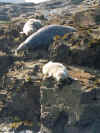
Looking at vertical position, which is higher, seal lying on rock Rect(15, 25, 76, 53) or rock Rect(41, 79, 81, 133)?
seal lying on rock Rect(15, 25, 76, 53)

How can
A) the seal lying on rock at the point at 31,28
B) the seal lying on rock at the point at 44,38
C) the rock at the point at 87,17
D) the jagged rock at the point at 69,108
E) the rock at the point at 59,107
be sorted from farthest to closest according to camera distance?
1. the rock at the point at 87,17
2. the seal lying on rock at the point at 31,28
3. the seal lying on rock at the point at 44,38
4. the rock at the point at 59,107
5. the jagged rock at the point at 69,108

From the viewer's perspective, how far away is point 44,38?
1199 cm

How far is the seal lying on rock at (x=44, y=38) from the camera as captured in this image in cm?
1187

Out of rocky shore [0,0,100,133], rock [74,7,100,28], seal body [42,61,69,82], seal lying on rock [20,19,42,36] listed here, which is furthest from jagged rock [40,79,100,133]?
rock [74,7,100,28]

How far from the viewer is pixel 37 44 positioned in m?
11.9

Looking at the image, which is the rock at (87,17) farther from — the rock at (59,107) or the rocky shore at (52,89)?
the rock at (59,107)

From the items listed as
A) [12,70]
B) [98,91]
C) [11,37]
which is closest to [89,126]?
[98,91]

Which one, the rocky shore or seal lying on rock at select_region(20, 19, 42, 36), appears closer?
the rocky shore

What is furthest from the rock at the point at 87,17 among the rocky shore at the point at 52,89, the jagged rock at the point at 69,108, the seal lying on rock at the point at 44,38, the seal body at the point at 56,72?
the jagged rock at the point at 69,108

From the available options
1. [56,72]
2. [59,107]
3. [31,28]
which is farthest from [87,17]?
[59,107]

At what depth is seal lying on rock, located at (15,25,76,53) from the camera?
467 inches

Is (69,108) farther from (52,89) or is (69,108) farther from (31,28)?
(31,28)

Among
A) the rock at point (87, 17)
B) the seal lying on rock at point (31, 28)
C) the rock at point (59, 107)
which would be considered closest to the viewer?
the rock at point (59, 107)

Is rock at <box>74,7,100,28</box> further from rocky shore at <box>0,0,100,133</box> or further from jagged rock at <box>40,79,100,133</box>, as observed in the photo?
jagged rock at <box>40,79,100,133</box>
